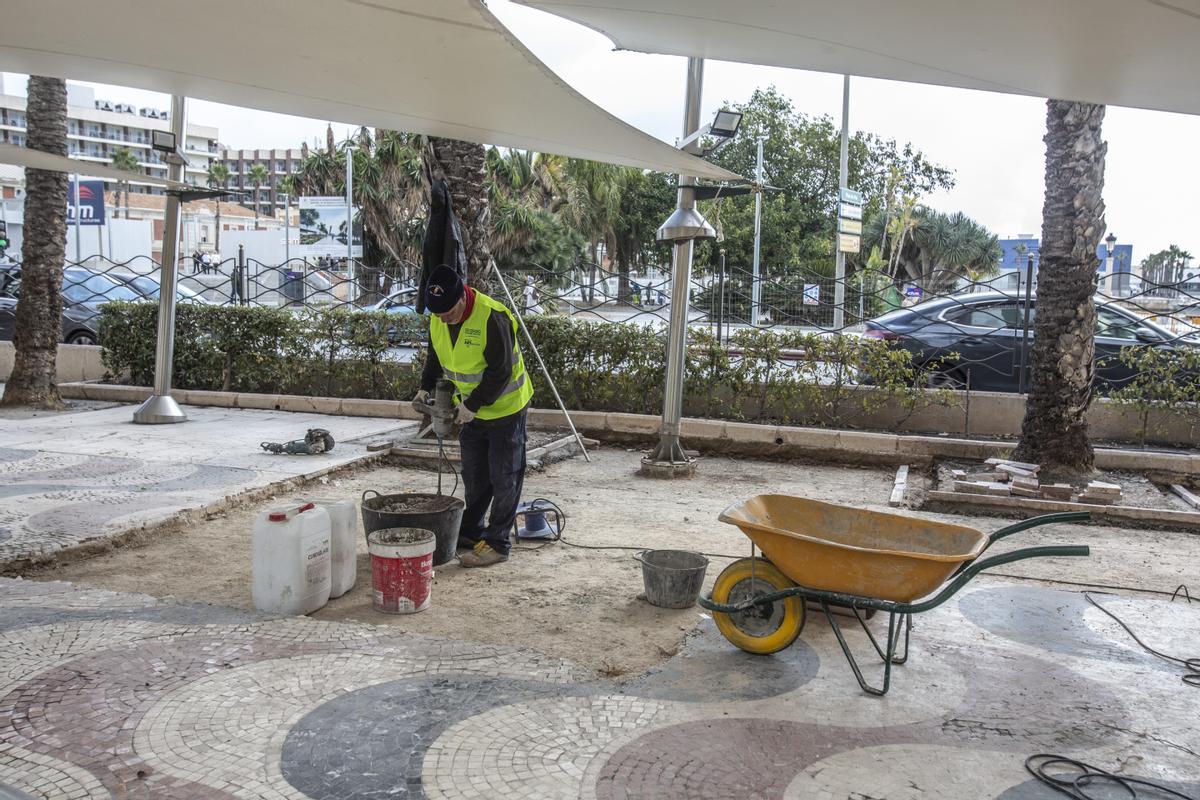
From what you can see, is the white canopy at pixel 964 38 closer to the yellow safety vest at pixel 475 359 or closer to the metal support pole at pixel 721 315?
the yellow safety vest at pixel 475 359

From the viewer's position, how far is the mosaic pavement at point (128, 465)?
5.86m

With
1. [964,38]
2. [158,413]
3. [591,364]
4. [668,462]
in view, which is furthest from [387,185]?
[964,38]

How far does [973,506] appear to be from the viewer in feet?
23.6

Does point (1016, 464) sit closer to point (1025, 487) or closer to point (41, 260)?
point (1025, 487)

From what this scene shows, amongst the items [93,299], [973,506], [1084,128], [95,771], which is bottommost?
[95,771]

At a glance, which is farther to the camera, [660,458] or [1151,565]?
[660,458]

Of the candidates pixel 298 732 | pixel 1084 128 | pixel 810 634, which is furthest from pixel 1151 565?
pixel 298 732

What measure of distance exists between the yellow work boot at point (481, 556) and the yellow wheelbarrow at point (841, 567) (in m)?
1.74

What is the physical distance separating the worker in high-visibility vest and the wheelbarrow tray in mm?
1751

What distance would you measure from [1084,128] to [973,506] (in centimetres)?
330

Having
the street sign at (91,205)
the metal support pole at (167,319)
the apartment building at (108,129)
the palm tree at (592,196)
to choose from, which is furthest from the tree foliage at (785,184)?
the apartment building at (108,129)

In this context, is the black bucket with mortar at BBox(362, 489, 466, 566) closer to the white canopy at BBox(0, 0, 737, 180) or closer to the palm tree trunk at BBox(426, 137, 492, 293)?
the white canopy at BBox(0, 0, 737, 180)

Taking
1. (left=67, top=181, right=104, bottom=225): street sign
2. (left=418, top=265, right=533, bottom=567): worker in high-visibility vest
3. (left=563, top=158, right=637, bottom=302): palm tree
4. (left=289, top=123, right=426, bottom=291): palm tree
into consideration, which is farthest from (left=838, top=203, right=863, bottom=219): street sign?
(left=67, top=181, right=104, bottom=225): street sign

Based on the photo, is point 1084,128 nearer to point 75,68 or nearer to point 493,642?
point 493,642
